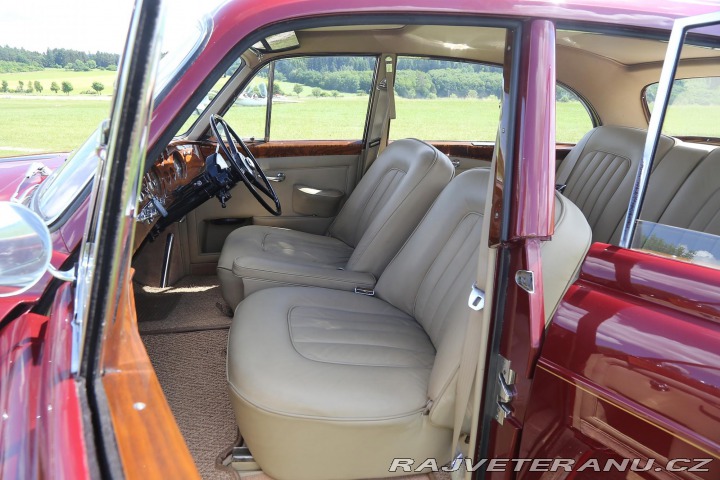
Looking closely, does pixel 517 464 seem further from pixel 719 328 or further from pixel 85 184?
pixel 85 184

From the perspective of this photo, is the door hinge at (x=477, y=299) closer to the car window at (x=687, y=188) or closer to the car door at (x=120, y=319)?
the car window at (x=687, y=188)

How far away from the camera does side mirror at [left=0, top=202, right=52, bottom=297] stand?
0.78 m

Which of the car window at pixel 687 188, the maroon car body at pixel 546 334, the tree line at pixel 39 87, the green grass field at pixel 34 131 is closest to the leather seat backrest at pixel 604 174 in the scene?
the car window at pixel 687 188

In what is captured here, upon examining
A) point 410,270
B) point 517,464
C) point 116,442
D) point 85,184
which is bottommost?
point 517,464

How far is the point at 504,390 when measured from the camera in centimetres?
128

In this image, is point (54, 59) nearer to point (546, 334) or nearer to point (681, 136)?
point (546, 334)

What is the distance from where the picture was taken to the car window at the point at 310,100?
3.31 m

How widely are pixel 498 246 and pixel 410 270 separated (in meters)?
0.98

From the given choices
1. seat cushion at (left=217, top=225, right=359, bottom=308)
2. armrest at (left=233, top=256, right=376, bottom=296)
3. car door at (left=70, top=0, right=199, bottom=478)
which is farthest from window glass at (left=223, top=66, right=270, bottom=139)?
car door at (left=70, top=0, right=199, bottom=478)

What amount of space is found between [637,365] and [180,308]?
2315mm

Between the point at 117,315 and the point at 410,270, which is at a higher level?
the point at 117,315

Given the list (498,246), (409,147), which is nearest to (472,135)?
(409,147)

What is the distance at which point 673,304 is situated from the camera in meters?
1.06

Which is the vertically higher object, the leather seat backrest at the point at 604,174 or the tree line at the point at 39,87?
the tree line at the point at 39,87
